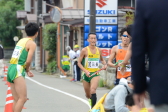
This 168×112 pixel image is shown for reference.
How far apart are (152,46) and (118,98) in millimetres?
3192

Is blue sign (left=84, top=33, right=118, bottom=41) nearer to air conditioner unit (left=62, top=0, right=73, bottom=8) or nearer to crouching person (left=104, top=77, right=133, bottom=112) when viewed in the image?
air conditioner unit (left=62, top=0, right=73, bottom=8)

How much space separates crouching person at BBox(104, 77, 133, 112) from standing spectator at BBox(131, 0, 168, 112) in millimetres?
2960

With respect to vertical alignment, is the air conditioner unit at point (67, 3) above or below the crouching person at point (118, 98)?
above

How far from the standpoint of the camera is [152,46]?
3.16 metres

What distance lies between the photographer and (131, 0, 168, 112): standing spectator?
10.1 feet

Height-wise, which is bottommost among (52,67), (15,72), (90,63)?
(52,67)

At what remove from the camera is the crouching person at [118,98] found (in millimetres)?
6164

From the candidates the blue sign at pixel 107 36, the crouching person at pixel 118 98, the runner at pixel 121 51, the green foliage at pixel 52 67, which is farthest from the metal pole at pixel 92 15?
the green foliage at pixel 52 67

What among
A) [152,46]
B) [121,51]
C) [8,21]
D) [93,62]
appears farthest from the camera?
[8,21]

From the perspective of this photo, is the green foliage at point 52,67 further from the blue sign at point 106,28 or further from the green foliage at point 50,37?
the blue sign at point 106,28

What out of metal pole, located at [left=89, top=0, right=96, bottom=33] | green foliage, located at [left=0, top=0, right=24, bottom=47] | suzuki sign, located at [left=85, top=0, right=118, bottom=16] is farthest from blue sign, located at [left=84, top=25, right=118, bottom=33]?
green foliage, located at [left=0, top=0, right=24, bottom=47]

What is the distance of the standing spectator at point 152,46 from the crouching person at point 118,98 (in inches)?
117

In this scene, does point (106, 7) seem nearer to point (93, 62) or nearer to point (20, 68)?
point (93, 62)

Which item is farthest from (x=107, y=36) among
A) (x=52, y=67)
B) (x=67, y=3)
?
(x=67, y=3)
